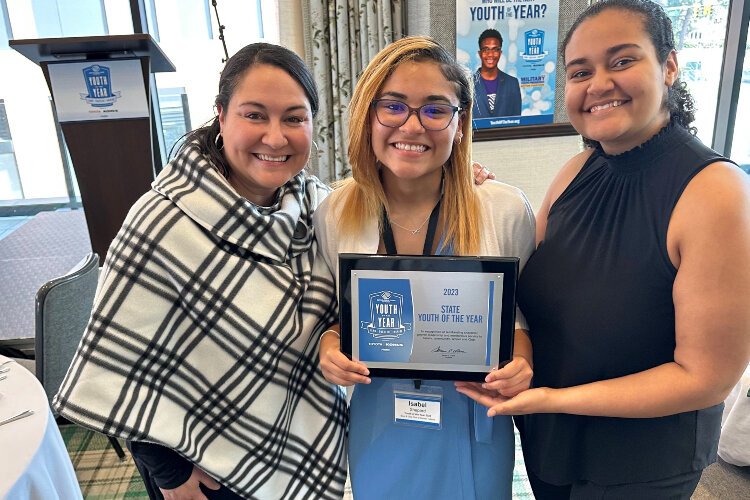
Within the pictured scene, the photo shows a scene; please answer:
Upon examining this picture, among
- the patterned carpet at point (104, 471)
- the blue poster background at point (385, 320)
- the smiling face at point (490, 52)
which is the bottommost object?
the patterned carpet at point (104, 471)

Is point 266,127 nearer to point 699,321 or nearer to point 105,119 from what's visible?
point 699,321

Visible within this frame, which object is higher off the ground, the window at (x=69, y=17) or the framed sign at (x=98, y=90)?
the window at (x=69, y=17)

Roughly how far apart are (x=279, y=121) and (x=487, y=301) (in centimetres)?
63

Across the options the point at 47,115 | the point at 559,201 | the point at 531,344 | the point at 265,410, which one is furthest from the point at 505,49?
the point at 47,115

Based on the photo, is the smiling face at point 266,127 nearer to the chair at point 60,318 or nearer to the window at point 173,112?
the chair at point 60,318

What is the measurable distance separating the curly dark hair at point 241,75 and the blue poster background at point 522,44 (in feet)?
7.09

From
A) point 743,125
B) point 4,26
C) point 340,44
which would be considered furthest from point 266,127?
point 743,125

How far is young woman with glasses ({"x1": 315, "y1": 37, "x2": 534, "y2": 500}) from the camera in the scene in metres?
1.14

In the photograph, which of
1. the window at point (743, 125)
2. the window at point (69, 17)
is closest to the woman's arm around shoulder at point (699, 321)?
the window at point (69, 17)

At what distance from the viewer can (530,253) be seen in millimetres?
1276

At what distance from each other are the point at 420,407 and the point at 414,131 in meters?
0.60

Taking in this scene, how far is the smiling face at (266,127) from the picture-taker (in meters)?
1.20

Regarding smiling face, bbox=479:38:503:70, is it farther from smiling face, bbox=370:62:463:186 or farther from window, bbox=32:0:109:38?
window, bbox=32:0:109:38

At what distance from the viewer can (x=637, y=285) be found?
1017 mm
